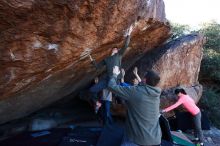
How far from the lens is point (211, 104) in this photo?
12.1m

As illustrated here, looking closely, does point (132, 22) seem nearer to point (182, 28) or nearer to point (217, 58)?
point (217, 58)

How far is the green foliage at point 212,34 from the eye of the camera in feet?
48.9

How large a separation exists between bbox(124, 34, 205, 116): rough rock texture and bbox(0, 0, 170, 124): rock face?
5.68ft

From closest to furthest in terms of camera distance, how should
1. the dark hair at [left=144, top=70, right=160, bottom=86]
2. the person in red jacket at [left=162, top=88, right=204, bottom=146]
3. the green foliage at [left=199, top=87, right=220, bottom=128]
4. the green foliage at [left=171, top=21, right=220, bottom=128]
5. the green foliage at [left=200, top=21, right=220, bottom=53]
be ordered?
1. the dark hair at [left=144, top=70, right=160, bottom=86]
2. the person in red jacket at [left=162, top=88, right=204, bottom=146]
3. the green foliage at [left=199, top=87, right=220, bottom=128]
4. the green foliage at [left=171, top=21, right=220, bottom=128]
5. the green foliage at [left=200, top=21, right=220, bottom=53]

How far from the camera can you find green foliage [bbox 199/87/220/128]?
38.1 feet

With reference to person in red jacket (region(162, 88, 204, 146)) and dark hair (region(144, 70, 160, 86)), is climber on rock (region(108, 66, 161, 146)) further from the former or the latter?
person in red jacket (region(162, 88, 204, 146))

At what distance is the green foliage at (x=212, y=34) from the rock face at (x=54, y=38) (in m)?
7.49

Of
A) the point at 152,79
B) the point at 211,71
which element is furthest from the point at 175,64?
the point at 152,79

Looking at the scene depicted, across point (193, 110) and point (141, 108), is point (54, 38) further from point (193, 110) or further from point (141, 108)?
point (193, 110)

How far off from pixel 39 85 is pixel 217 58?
28.4 feet

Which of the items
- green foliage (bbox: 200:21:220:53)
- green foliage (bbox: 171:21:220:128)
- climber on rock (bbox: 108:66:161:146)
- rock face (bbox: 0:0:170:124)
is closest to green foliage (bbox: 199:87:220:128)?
green foliage (bbox: 171:21:220:128)

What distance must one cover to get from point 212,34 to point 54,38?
11.4 m

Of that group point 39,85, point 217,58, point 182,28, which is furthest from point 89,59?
point 182,28

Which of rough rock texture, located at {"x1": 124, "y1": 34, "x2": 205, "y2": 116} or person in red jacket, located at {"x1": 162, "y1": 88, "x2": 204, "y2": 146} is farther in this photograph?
rough rock texture, located at {"x1": 124, "y1": 34, "x2": 205, "y2": 116}
